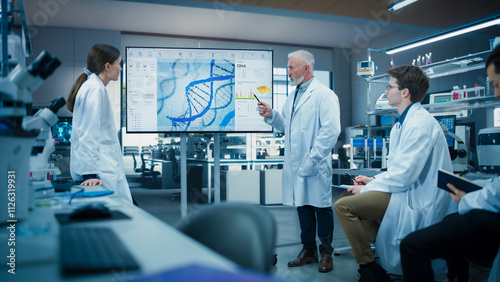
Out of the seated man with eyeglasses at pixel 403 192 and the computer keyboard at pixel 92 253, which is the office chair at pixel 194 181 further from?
the computer keyboard at pixel 92 253

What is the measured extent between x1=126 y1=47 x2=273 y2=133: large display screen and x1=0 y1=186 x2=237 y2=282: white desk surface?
2.04 meters

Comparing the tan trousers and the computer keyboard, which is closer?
the computer keyboard

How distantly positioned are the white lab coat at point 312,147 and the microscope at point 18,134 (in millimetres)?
2068

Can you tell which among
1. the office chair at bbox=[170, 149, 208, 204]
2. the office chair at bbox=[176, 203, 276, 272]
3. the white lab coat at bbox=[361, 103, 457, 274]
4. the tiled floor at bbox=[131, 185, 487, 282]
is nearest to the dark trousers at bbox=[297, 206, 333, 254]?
the tiled floor at bbox=[131, 185, 487, 282]

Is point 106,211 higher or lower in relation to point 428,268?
higher

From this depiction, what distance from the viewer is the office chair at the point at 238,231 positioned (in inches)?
32.5

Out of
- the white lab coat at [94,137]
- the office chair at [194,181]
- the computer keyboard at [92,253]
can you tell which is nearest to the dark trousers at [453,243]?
the computer keyboard at [92,253]

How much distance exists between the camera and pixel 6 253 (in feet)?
2.96

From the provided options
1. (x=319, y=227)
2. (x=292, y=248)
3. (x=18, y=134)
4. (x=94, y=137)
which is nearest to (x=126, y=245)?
(x=18, y=134)

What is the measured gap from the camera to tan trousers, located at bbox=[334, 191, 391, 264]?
2.21 m

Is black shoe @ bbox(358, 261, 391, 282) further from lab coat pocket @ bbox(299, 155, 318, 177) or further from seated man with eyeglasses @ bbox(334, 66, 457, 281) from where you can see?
lab coat pocket @ bbox(299, 155, 318, 177)

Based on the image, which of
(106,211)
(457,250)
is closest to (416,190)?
(457,250)

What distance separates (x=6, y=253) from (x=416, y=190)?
1.91 meters

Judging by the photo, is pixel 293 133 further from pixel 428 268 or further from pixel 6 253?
pixel 6 253
